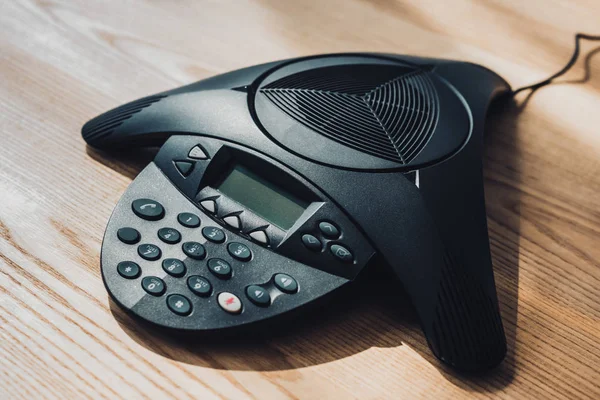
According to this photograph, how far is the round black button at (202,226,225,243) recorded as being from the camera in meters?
0.45

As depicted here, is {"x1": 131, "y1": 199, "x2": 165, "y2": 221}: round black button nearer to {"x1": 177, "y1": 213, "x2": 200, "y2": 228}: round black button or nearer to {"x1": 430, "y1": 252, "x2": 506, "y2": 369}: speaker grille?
{"x1": 177, "y1": 213, "x2": 200, "y2": 228}: round black button

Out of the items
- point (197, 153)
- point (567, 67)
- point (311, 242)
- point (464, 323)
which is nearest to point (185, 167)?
point (197, 153)

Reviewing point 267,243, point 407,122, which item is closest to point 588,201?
point 407,122

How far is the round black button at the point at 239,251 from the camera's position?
436 millimetres

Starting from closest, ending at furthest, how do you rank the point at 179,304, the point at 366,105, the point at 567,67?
the point at 179,304 → the point at 366,105 → the point at 567,67

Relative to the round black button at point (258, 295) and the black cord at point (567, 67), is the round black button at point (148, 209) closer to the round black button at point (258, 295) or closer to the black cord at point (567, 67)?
the round black button at point (258, 295)

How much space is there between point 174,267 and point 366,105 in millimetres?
217

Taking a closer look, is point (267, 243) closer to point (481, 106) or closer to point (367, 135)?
point (367, 135)

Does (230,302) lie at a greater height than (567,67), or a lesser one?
lesser

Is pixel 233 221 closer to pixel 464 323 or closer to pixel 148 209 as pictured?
pixel 148 209

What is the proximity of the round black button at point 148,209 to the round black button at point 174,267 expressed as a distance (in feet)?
0.14

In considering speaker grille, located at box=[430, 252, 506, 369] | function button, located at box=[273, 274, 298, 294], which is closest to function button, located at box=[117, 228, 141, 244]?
function button, located at box=[273, 274, 298, 294]

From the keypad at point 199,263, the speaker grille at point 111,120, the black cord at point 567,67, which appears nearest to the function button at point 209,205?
the keypad at point 199,263

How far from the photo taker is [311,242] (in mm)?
437
